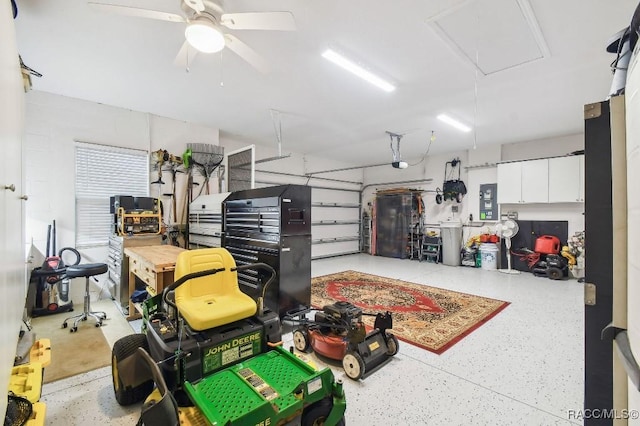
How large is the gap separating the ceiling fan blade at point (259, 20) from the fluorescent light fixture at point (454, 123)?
3593 millimetres

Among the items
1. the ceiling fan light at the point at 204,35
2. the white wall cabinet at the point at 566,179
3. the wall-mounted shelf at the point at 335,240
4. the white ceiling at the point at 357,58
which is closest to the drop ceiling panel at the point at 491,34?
the white ceiling at the point at 357,58

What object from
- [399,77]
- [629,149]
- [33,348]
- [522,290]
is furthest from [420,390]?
[522,290]

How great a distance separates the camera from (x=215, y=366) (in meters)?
1.74

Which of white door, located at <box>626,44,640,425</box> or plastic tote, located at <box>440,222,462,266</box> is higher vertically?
white door, located at <box>626,44,640,425</box>

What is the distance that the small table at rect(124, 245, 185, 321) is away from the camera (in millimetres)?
2652

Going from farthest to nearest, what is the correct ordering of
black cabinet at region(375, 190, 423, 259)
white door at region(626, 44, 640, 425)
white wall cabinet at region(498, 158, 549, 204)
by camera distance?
1. black cabinet at region(375, 190, 423, 259)
2. white wall cabinet at region(498, 158, 549, 204)
3. white door at region(626, 44, 640, 425)

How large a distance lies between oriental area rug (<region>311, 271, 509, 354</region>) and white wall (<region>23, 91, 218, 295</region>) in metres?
3.85

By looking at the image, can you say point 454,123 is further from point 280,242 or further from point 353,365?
point 353,365

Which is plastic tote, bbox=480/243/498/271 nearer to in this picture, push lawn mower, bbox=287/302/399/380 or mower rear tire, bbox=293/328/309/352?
push lawn mower, bbox=287/302/399/380

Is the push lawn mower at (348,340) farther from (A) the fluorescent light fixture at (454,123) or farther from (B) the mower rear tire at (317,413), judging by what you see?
(A) the fluorescent light fixture at (454,123)

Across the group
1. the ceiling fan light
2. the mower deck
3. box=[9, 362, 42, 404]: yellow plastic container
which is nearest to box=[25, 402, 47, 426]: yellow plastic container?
box=[9, 362, 42, 404]: yellow plastic container

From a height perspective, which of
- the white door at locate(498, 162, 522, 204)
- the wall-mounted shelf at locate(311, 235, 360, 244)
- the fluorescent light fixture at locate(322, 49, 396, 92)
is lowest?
the wall-mounted shelf at locate(311, 235, 360, 244)

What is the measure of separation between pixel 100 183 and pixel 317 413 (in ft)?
15.4

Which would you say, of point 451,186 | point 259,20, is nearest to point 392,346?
point 259,20
